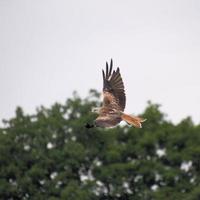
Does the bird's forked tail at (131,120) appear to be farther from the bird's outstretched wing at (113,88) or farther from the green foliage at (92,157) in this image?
the green foliage at (92,157)

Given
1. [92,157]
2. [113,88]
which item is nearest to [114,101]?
[113,88]

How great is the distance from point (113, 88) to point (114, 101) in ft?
1.14

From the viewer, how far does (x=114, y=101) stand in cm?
3041

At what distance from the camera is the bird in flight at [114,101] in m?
Result: 29.6

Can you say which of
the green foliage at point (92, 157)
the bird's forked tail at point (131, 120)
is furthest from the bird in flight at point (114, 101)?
the green foliage at point (92, 157)

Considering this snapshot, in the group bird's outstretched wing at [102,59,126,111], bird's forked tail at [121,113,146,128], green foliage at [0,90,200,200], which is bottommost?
bird's forked tail at [121,113,146,128]

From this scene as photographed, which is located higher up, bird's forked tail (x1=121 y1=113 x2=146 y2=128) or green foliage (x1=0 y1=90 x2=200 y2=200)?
green foliage (x1=0 y1=90 x2=200 y2=200)

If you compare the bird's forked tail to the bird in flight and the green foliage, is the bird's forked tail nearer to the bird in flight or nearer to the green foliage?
the bird in flight

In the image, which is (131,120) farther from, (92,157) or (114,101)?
(92,157)

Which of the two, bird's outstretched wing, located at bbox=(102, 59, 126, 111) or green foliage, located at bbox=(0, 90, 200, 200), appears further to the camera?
green foliage, located at bbox=(0, 90, 200, 200)

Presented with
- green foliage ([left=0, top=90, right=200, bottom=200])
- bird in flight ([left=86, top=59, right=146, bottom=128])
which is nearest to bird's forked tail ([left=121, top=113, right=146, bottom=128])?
bird in flight ([left=86, top=59, right=146, bottom=128])

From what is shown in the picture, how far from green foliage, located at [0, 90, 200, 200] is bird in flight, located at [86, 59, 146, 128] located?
69.8 ft

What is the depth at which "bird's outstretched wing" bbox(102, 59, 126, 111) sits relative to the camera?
99.9ft

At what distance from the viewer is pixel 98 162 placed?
182ft
